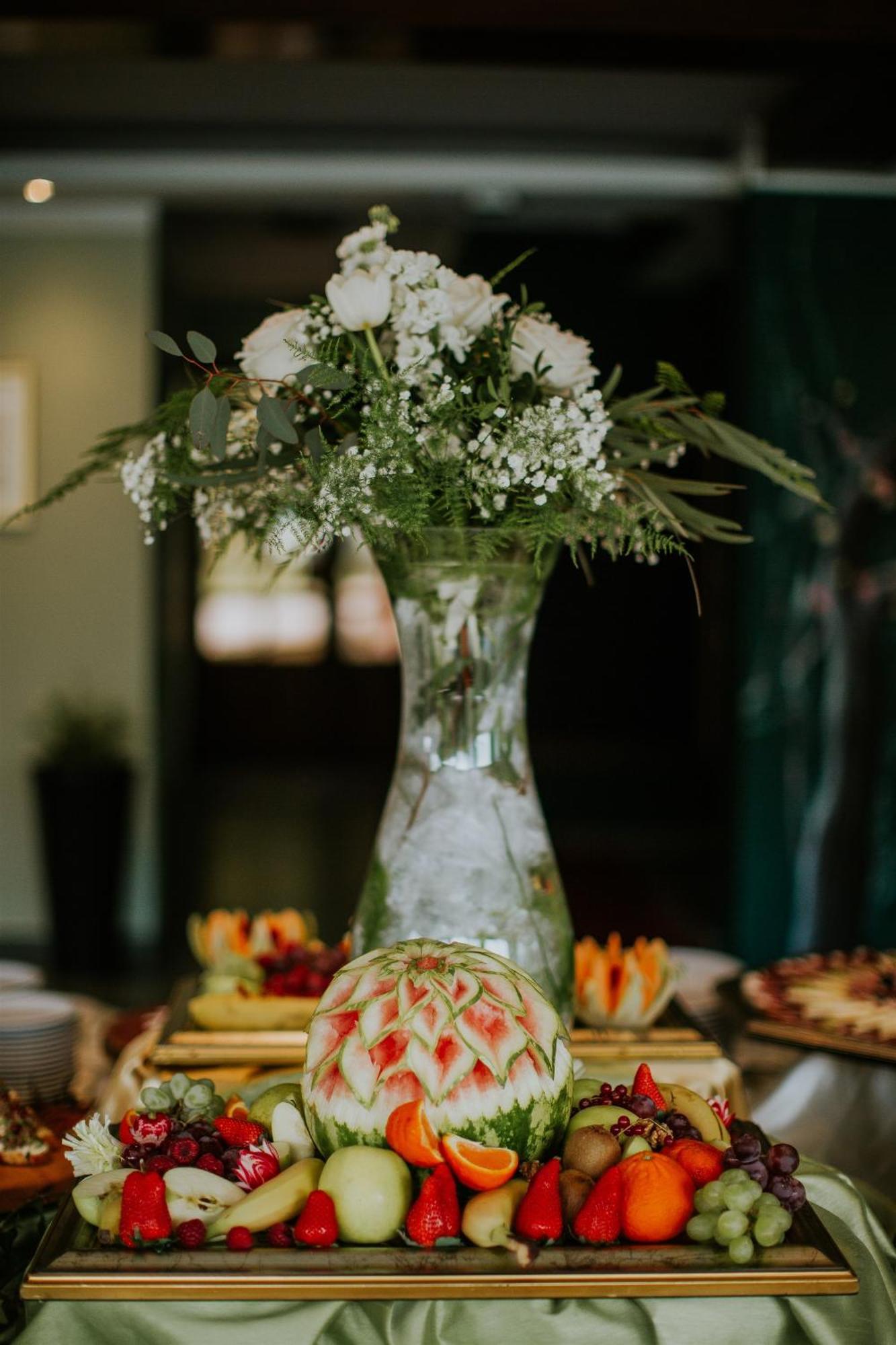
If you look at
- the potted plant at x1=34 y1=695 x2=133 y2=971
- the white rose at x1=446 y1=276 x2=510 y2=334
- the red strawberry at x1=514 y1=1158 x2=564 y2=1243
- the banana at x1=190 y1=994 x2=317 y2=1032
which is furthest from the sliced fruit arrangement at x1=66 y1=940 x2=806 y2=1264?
the potted plant at x1=34 y1=695 x2=133 y2=971

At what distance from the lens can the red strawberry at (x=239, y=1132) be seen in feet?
3.81

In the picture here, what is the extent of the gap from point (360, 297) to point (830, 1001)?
1.28 m

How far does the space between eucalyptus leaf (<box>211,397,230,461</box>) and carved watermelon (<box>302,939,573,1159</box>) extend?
511 millimetres

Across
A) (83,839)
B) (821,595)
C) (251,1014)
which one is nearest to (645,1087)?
(251,1014)

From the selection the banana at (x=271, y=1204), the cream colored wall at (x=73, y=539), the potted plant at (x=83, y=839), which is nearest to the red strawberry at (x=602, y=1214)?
the banana at (x=271, y=1204)

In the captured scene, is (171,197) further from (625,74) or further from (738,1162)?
(738,1162)

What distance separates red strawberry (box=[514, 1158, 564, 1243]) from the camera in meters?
1.03

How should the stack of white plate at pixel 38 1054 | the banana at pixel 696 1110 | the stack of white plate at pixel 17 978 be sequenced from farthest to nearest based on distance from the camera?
1. the stack of white plate at pixel 17 978
2. the stack of white plate at pixel 38 1054
3. the banana at pixel 696 1110

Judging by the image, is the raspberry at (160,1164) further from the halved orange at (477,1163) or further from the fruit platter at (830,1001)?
the fruit platter at (830,1001)

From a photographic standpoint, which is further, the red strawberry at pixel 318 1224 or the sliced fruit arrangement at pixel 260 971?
the sliced fruit arrangement at pixel 260 971

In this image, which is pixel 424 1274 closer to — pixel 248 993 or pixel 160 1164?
pixel 160 1164

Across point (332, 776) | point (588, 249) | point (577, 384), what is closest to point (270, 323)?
point (577, 384)

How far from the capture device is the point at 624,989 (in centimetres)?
168

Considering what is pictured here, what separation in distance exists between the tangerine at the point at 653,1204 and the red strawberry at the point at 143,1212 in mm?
355
